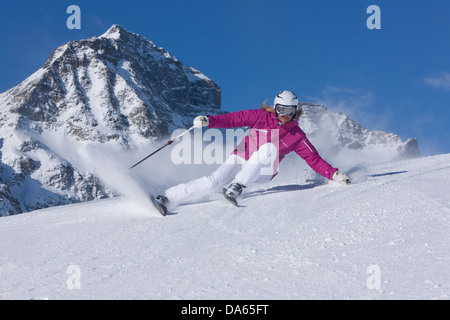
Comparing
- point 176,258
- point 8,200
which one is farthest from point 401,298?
point 8,200

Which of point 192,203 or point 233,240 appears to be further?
point 192,203

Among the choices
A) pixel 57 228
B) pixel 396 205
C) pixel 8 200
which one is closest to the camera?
pixel 396 205

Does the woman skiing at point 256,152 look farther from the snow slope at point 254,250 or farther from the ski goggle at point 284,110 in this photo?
the snow slope at point 254,250

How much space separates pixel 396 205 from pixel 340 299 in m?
2.29

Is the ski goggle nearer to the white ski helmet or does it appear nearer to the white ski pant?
the white ski helmet

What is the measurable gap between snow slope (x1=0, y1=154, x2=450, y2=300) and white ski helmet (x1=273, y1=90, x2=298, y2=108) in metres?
1.40

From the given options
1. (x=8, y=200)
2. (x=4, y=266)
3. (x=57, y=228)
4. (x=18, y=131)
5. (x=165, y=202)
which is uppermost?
(x=18, y=131)

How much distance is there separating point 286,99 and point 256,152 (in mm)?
936

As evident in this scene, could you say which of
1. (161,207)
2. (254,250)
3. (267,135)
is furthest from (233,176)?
(254,250)

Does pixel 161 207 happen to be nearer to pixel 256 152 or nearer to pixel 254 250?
pixel 256 152

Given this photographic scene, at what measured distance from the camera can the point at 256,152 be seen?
6.23m

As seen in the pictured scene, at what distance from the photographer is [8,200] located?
458ft
